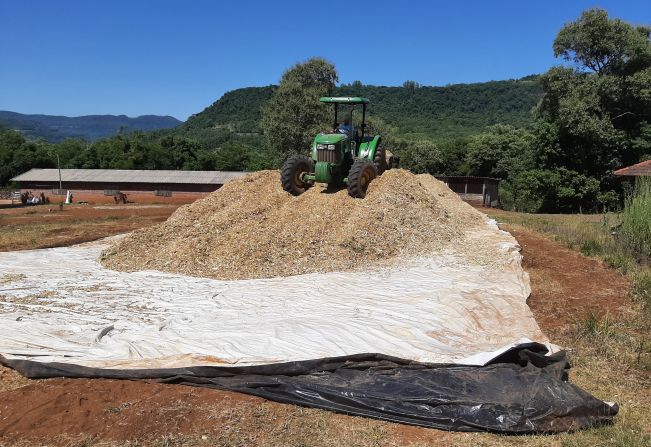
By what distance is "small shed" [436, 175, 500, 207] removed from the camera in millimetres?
28047

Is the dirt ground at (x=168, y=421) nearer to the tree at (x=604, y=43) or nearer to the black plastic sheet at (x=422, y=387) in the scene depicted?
the black plastic sheet at (x=422, y=387)

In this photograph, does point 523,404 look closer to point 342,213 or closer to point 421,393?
point 421,393

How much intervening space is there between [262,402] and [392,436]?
42.9 inches

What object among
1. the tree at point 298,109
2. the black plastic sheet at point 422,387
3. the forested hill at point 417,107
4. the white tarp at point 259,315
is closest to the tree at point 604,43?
the tree at point 298,109

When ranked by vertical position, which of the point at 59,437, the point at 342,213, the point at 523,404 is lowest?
the point at 59,437

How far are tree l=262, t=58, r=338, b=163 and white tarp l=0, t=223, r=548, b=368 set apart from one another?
95.5ft

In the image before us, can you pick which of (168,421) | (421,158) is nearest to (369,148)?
(168,421)

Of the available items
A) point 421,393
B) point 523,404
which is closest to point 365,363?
point 421,393

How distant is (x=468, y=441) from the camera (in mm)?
3805

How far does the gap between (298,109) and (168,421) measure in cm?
3530

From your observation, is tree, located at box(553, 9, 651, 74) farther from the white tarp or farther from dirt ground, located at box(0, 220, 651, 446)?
dirt ground, located at box(0, 220, 651, 446)

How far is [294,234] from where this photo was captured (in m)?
10.3

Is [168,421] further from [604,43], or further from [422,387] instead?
[604,43]

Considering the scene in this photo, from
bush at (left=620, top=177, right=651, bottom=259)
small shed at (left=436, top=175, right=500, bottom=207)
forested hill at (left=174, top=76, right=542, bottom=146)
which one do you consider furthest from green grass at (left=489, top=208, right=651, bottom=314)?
forested hill at (left=174, top=76, right=542, bottom=146)
